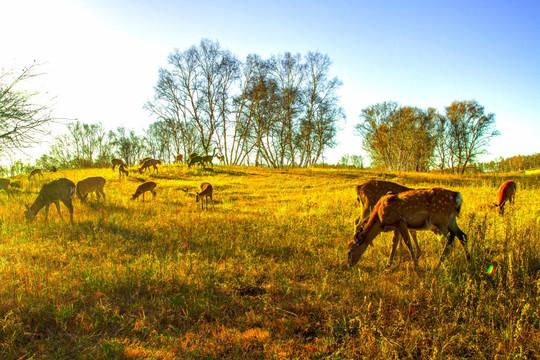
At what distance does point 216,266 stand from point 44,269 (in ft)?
9.19

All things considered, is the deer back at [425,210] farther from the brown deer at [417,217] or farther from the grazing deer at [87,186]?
the grazing deer at [87,186]

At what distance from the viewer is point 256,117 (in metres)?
35.3

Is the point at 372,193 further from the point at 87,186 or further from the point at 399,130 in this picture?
the point at 399,130

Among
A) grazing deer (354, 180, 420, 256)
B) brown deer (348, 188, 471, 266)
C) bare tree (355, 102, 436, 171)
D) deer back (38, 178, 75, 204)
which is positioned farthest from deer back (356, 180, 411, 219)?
bare tree (355, 102, 436, 171)

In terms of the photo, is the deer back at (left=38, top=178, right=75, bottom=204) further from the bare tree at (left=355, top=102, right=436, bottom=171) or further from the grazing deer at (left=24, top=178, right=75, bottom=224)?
the bare tree at (left=355, top=102, right=436, bottom=171)

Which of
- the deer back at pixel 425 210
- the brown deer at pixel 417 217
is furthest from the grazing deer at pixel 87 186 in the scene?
the deer back at pixel 425 210

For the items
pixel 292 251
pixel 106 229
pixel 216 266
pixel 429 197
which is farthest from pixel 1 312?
pixel 429 197

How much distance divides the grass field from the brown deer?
0.32 metres

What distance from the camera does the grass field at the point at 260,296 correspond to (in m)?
3.27

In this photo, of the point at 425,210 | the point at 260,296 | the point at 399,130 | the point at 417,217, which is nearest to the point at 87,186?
the point at 260,296

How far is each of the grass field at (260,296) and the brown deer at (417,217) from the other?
1.05 ft

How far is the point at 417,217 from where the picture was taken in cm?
527

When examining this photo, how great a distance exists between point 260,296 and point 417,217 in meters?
2.98

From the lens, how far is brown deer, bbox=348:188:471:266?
5250mm
